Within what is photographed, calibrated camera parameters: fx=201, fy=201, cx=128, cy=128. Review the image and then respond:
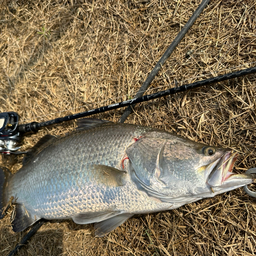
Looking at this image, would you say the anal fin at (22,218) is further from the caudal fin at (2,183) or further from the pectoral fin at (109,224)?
the pectoral fin at (109,224)

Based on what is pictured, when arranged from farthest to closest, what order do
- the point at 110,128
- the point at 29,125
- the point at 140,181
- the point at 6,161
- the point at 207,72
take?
the point at 6,161, the point at 29,125, the point at 207,72, the point at 110,128, the point at 140,181

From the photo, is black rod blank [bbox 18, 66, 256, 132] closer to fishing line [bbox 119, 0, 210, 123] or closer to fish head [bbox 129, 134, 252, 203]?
fishing line [bbox 119, 0, 210, 123]

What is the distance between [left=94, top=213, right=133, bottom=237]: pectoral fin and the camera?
2.27 m

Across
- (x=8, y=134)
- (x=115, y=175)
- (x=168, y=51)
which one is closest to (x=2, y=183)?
(x=8, y=134)

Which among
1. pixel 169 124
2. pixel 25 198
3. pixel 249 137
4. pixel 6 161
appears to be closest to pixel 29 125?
pixel 6 161

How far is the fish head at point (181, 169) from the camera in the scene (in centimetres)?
168

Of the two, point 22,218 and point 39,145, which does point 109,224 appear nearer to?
point 22,218

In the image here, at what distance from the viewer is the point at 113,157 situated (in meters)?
2.06

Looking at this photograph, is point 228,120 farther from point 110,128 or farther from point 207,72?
point 110,128

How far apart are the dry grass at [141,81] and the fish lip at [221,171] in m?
0.61

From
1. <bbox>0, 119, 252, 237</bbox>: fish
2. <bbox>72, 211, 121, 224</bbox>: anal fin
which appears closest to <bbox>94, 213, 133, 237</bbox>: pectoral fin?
<bbox>0, 119, 252, 237</bbox>: fish

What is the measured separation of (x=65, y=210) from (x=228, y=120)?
211 centimetres

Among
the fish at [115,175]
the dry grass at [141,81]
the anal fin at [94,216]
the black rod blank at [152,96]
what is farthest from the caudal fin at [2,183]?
the anal fin at [94,216]

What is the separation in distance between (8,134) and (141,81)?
80.4 inches
